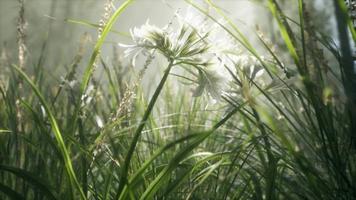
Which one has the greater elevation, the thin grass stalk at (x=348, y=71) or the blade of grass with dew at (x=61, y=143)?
the thin grass stalk at (x=348, y=71)

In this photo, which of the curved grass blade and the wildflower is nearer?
the curved grass blade

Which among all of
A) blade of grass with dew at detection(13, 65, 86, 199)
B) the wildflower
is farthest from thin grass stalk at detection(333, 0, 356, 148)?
blade of grass with dew at detection(13, 65, 86, 199)

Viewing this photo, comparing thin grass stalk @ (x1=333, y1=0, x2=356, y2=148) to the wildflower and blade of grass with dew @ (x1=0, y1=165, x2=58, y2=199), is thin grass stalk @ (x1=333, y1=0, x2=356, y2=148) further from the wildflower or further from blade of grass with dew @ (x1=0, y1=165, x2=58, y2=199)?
blade of grass with dew @ (x1=0, y1=165, x2=58, y2=199)

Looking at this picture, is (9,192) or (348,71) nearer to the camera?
(9,192)

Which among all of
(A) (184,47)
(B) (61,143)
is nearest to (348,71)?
(A) (184,47)

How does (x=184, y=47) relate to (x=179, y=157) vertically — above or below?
above

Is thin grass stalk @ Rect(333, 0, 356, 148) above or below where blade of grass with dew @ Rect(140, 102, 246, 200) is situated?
above

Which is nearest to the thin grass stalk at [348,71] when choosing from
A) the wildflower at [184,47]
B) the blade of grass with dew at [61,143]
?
the wildflower at [184,47]

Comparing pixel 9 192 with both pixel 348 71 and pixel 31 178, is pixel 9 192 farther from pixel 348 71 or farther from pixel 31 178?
pixel 348 71

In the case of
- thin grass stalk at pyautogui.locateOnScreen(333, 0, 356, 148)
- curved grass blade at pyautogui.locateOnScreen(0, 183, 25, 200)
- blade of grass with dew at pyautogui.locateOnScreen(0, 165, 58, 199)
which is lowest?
curved grass blade at pyautogui.locateOnScreen(0, 183, 25, 200)

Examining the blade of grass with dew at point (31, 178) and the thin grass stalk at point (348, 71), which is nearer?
the blade of grass with dew at point (31, 178)

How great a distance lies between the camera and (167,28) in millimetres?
695

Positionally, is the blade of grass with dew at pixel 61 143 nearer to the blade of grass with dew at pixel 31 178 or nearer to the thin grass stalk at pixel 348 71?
the blade of grass with dew at pixel 31 178

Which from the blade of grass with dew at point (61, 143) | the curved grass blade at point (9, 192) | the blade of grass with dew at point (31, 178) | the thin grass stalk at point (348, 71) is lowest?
the curved grass blade at point (9, 192)
